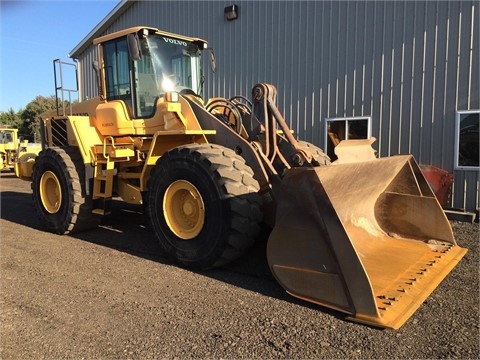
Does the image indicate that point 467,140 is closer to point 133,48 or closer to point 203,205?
point 203,205

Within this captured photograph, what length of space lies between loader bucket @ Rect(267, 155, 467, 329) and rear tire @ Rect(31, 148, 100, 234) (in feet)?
12.4

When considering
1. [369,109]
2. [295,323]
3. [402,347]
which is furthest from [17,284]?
[369,109]

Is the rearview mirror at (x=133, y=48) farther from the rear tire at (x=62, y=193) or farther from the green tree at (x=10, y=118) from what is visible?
the green tree at (x=10, y=118)

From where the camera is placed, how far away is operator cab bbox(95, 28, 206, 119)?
601cm

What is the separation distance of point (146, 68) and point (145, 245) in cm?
253

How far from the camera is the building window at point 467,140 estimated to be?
764cm

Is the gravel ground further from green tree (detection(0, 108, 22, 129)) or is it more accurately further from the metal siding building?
green tree (detection(0, 108, 22, 129))

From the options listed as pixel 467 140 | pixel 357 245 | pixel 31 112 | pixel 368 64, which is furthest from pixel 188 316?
pixel 31 112

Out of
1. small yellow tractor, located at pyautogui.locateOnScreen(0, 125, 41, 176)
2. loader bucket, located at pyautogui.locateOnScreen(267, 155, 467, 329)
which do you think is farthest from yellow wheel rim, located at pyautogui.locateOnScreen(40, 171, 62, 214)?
small yellow tractor, located at pyautogui.locateOnScreen(0, 125, 41, 176)

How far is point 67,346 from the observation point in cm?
313

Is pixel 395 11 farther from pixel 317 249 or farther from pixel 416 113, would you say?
pixel 317 249

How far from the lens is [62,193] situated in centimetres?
663

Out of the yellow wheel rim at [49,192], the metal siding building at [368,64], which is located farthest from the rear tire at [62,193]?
the metal siding building at [368,64]

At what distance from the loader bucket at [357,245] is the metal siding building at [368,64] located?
3450mm
